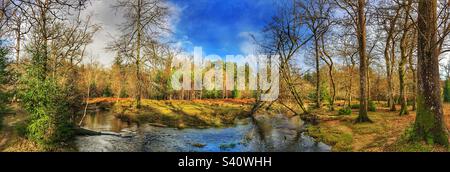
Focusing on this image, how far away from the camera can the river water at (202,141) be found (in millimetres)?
11734

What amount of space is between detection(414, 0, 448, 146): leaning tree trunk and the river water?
3428mm

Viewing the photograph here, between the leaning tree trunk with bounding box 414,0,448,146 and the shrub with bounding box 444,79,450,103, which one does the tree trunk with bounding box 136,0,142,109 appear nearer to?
the leaning tree trunk with bounding box 414,0,448,146

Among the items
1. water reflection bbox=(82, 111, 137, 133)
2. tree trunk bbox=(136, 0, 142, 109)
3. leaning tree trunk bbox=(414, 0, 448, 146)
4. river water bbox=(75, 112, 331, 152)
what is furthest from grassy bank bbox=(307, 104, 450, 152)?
tree trunk bbox=(136, 0, 142, 109)

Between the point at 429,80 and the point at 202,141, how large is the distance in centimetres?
963

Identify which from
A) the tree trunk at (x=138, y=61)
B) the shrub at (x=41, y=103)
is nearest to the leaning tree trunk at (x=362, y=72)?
the shrub at (x=41, y=103)

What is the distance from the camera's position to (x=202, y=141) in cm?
1342

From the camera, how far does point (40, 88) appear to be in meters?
11.8

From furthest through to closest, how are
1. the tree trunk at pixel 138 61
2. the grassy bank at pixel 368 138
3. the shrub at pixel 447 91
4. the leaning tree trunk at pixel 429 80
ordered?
1. the shrub at pixel 447 91
2. the tree trunk at pixel 138 61
3. the grassy bank at pixel 368 138
4. the leaning tree trunk at pixel 429 80

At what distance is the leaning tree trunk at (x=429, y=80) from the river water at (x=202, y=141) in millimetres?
3428

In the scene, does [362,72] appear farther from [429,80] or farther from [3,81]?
[3,81]

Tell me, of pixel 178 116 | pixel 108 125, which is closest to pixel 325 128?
pixel 178 116

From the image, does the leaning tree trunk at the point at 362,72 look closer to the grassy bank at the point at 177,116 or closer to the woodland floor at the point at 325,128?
the woodland floor at the point at 325,128
